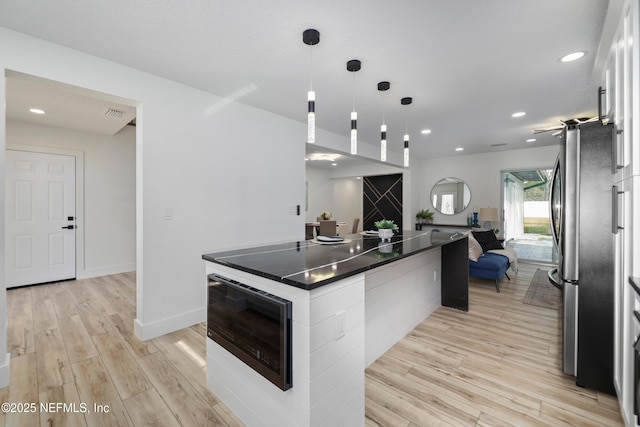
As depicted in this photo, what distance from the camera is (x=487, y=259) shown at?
4.27m

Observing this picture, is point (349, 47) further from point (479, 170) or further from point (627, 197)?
point (479, 170)

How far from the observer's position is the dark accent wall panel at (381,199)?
865 centimetres

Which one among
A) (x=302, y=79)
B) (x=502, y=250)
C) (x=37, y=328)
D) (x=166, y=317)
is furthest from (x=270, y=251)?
(x=502, y=250)

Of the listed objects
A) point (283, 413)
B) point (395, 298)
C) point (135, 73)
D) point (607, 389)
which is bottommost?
point (607, 389)

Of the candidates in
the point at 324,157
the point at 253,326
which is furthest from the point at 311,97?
the point at 324,157

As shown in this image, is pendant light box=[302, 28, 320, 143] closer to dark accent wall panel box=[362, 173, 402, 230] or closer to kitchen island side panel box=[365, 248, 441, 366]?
kitchen island side panel box=[365, 248, 441, 366]

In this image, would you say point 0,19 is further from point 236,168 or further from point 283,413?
point 283,413

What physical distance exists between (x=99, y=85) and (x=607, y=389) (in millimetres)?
4423

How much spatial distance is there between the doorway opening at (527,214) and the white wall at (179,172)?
5.76m

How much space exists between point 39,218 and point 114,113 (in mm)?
2190

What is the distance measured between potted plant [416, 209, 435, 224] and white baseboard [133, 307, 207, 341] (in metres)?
5.75

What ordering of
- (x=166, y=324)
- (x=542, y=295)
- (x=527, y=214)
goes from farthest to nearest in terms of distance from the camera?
(x=527, y=214)
(x=542, y=295)
(x=166, y=324)

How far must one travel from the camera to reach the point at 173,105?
2854 mm

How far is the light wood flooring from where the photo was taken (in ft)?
5.56
